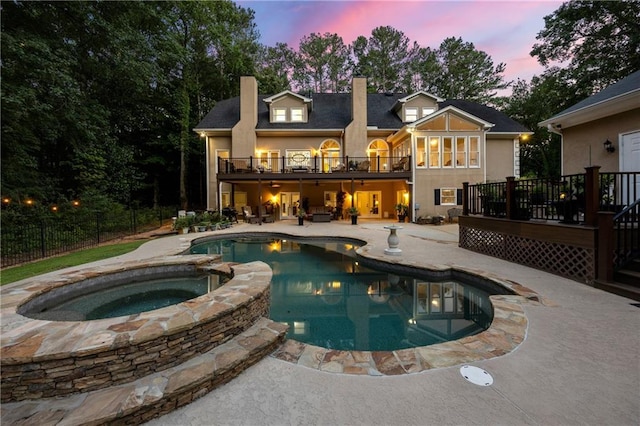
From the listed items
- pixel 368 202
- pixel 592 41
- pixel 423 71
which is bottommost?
pixel 368 202

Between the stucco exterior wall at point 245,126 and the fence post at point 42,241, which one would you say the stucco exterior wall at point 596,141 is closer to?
the stucco exterior wall at point 245,126

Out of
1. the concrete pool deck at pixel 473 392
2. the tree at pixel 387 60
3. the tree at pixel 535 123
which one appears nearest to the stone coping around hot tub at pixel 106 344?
the concrete pool deck at pixel 473 392

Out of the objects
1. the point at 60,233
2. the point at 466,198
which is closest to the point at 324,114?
the point at 466,198

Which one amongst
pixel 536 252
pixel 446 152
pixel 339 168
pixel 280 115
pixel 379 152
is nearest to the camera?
pixel 536 252

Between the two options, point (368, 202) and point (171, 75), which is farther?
point (171, 75)

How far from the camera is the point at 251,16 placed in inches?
993

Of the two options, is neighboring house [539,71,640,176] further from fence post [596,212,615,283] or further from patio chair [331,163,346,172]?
patio chair [331,163,346,172]

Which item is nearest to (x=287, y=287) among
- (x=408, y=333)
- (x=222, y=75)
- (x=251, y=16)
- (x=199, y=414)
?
(x=408, y=333)

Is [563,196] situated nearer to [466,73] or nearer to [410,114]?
[410,114]

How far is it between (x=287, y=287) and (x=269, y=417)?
3873 millimetres

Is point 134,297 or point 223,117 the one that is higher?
point 223,117

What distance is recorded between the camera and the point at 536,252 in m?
5.91

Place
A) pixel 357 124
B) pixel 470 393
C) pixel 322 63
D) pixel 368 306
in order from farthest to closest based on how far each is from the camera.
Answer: pixel 322 63 < pixel 357 124 < pixel 368 306 < pixel 470 393

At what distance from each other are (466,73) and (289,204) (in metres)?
23.4
